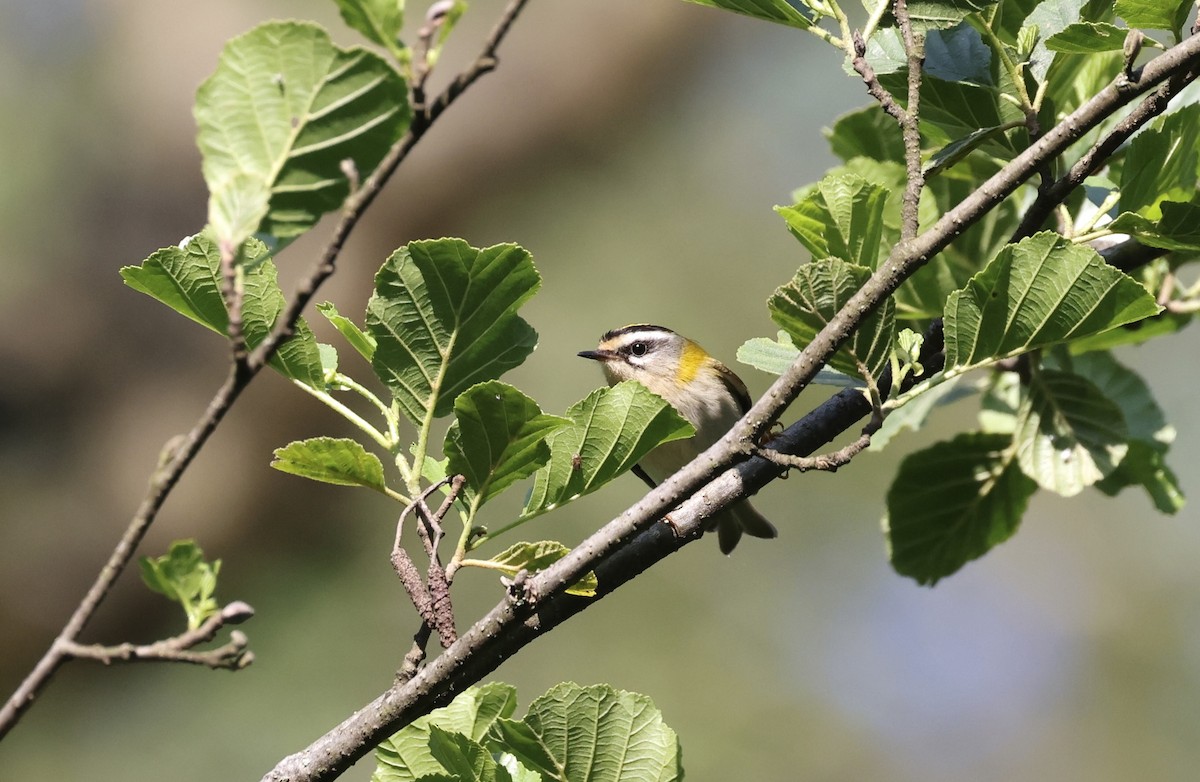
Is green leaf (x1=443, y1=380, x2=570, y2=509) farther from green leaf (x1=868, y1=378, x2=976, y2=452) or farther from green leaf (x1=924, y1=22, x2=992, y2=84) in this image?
green leaf (x1=868, y1=378, x2=976, y2=452)

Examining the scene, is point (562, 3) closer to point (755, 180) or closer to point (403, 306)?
point (755, 180)

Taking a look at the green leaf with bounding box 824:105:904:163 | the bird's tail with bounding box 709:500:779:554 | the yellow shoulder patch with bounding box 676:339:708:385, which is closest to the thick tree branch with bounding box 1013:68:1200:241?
the green leaf with bounding box 824:105:904:163

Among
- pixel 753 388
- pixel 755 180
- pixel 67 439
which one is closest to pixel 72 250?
pixel 67 439

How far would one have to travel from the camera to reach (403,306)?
49.4 inches

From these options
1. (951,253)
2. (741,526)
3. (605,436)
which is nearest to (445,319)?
(605,436)

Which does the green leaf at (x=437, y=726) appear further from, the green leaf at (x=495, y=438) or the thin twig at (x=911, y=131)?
the thin twig at (x=911, y=131)

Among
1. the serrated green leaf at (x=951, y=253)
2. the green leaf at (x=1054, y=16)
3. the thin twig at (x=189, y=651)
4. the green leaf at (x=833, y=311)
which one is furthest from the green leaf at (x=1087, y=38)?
the thin twig at (x=189, y=651)

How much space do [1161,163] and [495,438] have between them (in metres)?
0.95

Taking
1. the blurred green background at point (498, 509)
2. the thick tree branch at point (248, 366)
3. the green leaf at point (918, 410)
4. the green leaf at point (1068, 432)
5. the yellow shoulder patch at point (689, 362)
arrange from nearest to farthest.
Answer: the thick tree branch at point (248, 366), the green leaf at point (1068, 432), the green leaf at point (918, 410), the yellow shoulder patch at point (689, 362), the blurred green background at point (498, 509)

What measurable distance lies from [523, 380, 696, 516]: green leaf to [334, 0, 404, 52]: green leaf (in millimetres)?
483

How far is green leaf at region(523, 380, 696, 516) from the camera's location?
1235 millimetres

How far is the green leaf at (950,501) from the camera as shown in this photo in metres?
1.98

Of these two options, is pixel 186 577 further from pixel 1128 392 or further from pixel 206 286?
pixel 1128 392

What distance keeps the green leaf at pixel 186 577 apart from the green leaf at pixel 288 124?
1.43 feet
